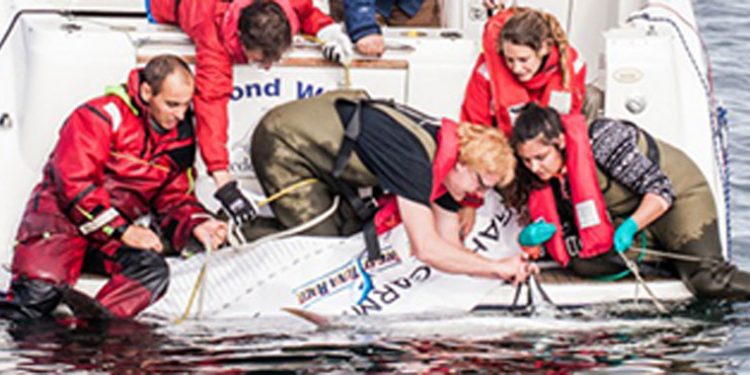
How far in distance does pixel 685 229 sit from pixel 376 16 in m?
2.30

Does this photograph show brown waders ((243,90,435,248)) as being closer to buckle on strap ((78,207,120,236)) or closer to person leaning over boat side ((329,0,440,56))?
person leaning over boat side ((329,0,440,56))

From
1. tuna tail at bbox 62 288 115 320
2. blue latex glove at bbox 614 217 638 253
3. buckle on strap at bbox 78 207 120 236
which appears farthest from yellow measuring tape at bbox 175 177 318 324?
blue latex glove at bbox 614 217 638 253

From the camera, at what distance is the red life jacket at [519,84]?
17.4 ft

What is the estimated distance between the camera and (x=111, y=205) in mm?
5215

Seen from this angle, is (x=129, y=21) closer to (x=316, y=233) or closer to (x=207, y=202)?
(x=207, y=202)

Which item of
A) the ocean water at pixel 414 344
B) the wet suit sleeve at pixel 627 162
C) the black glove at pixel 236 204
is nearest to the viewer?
Result: the ocean water at pixel 414 344

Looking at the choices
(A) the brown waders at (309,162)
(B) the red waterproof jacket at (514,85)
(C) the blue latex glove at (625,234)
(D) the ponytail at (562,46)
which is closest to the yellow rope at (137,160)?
(A) the brown waders at (309,162)

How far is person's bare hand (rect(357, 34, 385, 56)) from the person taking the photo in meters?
5.64

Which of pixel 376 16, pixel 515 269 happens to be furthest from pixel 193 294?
pixel 376 16

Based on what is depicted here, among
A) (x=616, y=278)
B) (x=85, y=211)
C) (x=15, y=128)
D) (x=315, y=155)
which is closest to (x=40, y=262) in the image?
(x=85, y=211)

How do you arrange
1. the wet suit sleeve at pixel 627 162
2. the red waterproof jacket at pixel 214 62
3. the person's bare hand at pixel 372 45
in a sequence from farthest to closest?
the person's bare hand at pixel 372 45 → the red waterproof jacket at pixel 214 62 → the wet suit sleeve at pixel 627 162

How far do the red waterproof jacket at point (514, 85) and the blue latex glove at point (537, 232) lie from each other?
44 centimetres

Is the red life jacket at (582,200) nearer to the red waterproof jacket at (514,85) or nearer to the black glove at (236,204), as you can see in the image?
the red waterproof jacket at (514,85)

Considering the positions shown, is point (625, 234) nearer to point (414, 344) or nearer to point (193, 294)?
point (414, 344)
